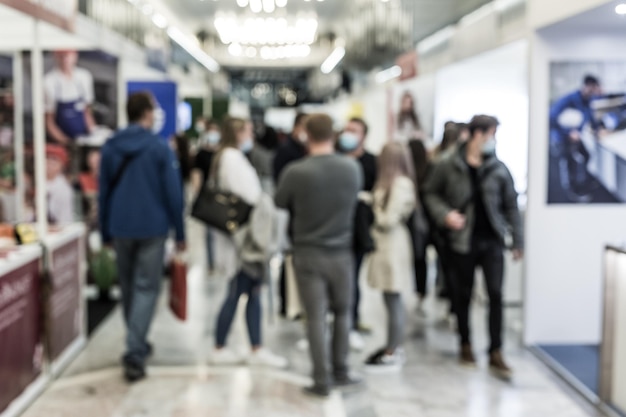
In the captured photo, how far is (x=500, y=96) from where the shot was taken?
7125mm

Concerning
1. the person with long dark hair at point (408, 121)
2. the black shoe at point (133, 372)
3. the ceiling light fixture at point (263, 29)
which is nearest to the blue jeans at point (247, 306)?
the black shoe at point (133, 372)

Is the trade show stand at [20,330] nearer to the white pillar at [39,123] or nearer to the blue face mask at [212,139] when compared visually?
the white pillar at [39,123]

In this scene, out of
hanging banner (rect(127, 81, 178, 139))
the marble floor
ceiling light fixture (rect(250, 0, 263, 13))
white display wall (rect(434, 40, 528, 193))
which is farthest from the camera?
ceiling light fixture (rect(250, 0, 263, 13))

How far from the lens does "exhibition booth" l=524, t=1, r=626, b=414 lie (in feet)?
17.5

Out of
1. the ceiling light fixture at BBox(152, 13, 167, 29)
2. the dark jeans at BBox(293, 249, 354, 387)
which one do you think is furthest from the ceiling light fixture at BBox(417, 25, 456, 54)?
the ceiling light fixture at BBox(152, 13, 167, 29)

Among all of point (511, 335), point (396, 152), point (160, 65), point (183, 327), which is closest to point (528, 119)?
point (396, 152)

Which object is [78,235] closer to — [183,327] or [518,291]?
[183,327]

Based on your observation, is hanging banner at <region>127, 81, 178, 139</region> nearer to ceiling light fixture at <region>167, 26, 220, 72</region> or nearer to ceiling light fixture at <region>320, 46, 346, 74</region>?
ceiling light fixture at <region>167, 26, 220, 72</region>

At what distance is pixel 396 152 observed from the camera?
15.6 ft

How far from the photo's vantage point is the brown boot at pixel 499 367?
4777mm

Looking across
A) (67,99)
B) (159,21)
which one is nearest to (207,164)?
(67,99)

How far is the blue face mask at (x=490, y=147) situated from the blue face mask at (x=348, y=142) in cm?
78

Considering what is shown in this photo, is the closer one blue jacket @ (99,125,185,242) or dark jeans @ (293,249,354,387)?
dark jeans @ (293,249,354,387)

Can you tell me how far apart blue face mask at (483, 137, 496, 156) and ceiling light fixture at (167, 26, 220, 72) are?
1124cm
